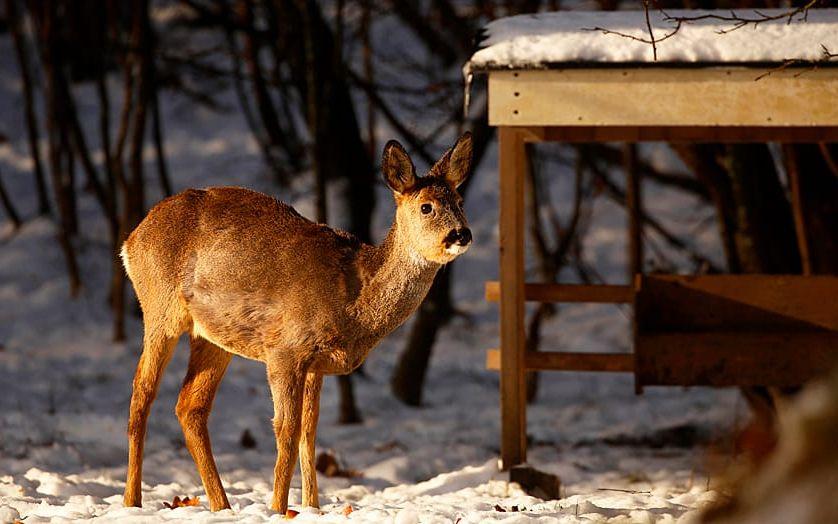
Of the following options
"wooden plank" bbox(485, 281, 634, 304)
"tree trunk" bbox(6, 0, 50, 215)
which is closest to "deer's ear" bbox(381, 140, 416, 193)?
"wooden plank" bbox(485, 281, 634, 304)

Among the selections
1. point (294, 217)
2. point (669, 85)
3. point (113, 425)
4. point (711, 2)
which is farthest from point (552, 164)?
point (294, 217)

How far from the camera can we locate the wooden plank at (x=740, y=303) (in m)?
8.73

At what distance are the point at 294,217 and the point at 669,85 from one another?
8.74 feet

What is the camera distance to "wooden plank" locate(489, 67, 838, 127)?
25.3ft

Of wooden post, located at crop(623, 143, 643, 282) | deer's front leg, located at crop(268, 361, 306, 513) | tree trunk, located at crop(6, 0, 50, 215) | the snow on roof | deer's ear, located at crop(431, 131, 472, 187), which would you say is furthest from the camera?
tree trunk, located at crop(6, 0, 50, 215)

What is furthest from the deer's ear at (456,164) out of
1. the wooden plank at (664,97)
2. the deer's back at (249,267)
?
the wooden plank at (664,97)

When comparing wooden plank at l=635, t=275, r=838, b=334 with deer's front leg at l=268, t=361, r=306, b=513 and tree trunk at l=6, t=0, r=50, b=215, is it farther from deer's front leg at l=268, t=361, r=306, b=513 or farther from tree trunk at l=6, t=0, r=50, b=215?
tree trunk at l=6, t=0, r=50, b=215

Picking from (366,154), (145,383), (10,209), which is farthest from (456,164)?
(10,209)

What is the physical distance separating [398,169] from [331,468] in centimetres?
400

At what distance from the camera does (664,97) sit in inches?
310

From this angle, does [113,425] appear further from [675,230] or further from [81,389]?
[675,230]

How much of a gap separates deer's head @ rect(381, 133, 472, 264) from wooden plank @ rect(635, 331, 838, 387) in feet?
8.31

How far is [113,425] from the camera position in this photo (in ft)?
35.7

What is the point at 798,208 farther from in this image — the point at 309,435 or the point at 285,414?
the point at 285,414
